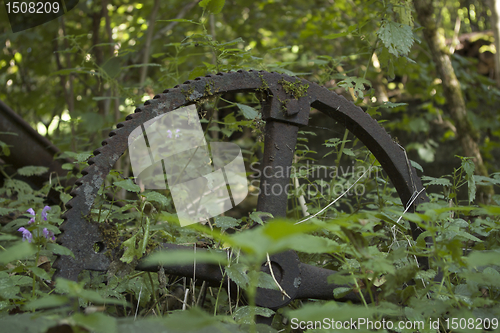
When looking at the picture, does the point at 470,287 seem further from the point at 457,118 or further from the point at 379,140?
the point at 457,118

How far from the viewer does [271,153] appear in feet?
4.18

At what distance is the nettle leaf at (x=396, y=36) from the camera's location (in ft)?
5.06

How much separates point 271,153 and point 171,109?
1.24ft

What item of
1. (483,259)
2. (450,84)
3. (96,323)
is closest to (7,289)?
(96,323)

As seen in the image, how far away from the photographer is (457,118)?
2566mm

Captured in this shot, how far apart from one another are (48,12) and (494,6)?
136 inches

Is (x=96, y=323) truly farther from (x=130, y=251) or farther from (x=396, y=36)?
(x=396, y=36)

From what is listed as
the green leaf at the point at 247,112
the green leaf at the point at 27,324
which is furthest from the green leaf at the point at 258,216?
the green leaf at the point at 27,324

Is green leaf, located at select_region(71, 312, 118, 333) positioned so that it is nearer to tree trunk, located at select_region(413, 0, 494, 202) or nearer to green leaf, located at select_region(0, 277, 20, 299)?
green leaf, located at select_region(0, 277, 20, 299)

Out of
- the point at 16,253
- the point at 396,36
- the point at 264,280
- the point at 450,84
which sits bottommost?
the point at 264,280

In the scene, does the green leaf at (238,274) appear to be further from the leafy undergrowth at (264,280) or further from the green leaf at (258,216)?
the green leaf at (258,216)

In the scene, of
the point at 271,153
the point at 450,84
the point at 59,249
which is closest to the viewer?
the point at 59,249

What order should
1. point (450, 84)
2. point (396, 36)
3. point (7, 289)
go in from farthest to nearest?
1. point (450, 84)
2. point (396, 36)
3. point (7, 289)

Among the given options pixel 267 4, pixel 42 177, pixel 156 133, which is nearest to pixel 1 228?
pixel 42 177
